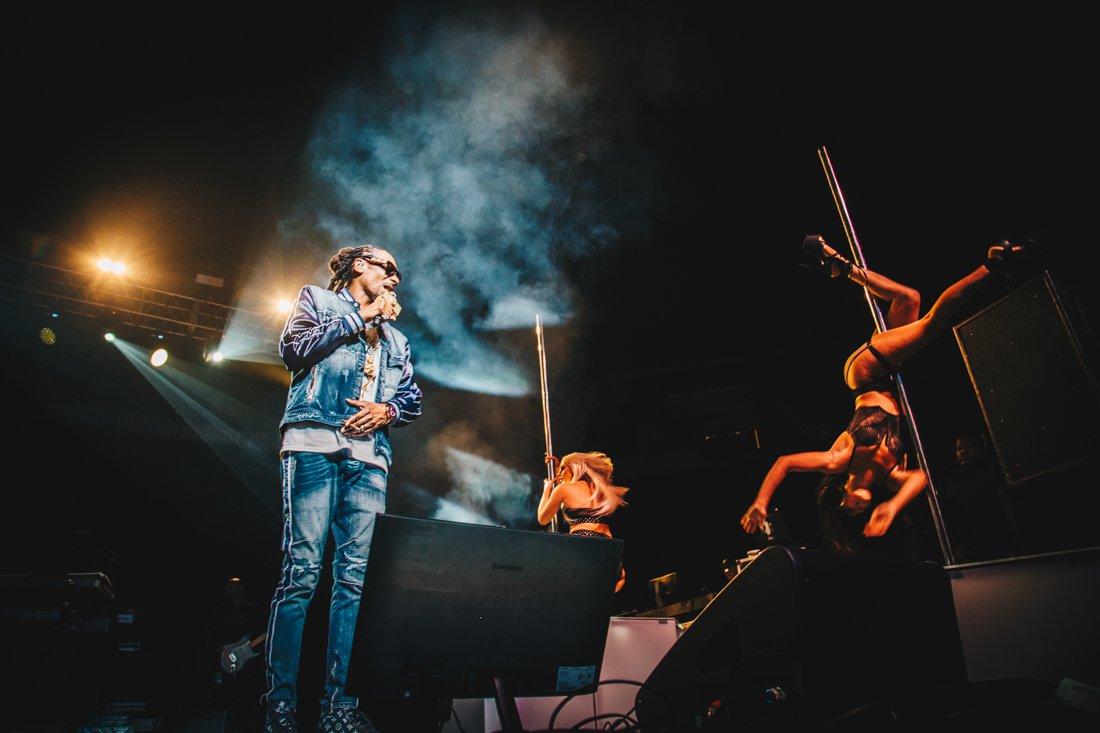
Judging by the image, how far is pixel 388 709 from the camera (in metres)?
2.07

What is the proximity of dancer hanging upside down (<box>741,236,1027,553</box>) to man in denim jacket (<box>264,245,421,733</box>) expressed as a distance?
6.69 ft

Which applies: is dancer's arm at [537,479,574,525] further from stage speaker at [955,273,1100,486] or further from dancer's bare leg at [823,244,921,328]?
stage speaker at [955,273,1100,486]

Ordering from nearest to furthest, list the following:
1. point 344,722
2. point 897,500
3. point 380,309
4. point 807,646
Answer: point 807,646
point 344,722
point 380,309
point 897,500

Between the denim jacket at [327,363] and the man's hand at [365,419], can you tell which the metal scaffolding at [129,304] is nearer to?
the denim jacket at [327,363]

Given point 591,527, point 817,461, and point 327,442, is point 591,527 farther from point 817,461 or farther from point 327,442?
point 327,442

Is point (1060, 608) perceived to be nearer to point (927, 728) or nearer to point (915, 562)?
point (915, 562)

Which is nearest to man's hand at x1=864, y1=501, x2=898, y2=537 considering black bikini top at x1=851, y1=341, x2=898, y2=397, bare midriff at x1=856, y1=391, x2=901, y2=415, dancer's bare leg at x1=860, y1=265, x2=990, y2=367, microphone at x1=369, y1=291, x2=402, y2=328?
bare midriff at x1=856, y1=391, x2=901, y2=415

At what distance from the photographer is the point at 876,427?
348 centimetres

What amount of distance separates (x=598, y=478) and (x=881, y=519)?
2217 mm

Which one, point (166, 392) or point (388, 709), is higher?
point (166, 392)

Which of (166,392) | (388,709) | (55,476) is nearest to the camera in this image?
(388,709)

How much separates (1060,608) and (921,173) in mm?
4297

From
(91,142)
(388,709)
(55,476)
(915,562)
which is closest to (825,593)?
(915,562)

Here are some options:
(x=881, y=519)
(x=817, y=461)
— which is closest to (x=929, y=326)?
(x=817, y=461)
